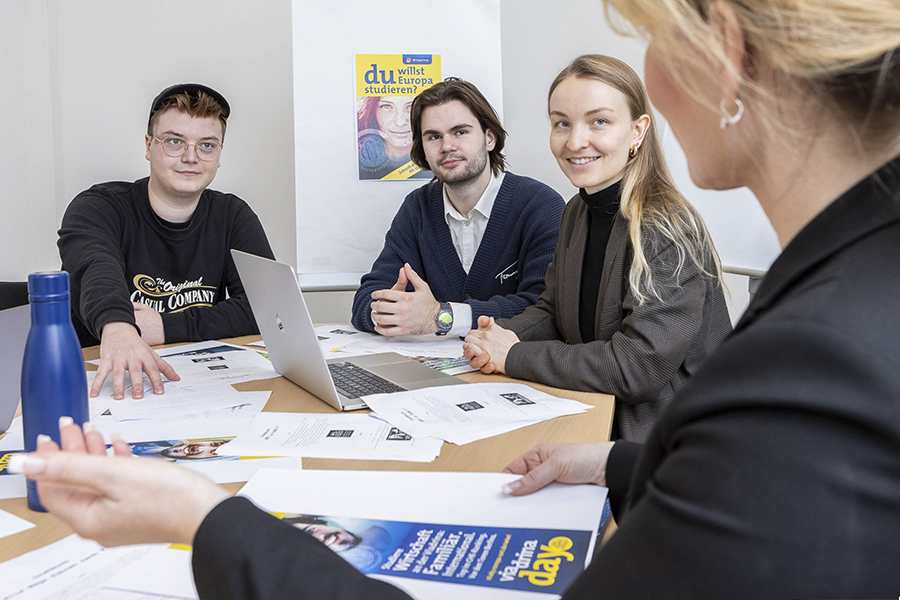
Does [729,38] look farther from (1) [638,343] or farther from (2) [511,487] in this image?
(1) [638,343]

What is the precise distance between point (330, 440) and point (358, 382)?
30 centimetres

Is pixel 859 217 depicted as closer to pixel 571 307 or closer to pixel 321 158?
pixel 571 307

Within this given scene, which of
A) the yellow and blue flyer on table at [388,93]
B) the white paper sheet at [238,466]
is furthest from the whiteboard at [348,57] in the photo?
the white paper sheet at [238,466]

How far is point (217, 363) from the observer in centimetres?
152

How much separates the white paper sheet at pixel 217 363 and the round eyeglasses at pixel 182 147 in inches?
29.0

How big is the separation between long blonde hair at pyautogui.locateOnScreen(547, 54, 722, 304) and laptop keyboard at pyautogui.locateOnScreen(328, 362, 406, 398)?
20.4 inches

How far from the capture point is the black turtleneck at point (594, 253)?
5.25 feet

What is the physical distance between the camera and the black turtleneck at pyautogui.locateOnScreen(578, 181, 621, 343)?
1.60 m

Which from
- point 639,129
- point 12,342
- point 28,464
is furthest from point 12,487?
point 639,129

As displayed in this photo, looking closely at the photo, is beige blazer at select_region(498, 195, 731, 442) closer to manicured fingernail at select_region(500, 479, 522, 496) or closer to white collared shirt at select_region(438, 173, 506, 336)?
manicured fingernail at select_region(500, 479, 522, 496)

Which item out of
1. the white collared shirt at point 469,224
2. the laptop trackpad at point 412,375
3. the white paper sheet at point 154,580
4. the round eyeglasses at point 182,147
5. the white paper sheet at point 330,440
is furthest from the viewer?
the white collared shirt at point 469,224

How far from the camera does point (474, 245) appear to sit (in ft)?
7.97

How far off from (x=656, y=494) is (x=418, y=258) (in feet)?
6.71

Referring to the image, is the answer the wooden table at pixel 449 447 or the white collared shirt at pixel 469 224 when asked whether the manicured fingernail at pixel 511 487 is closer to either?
the wooden table at pixel 449 447
